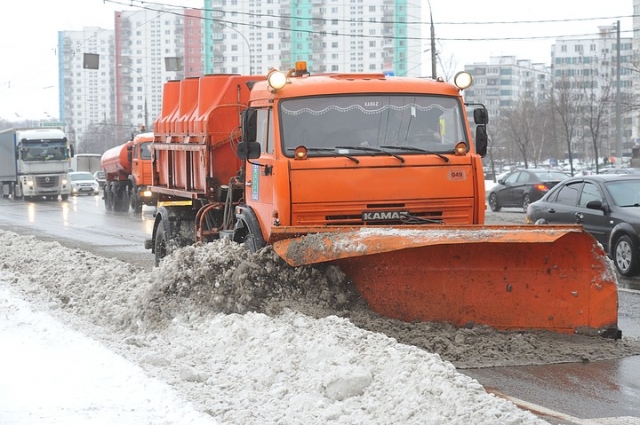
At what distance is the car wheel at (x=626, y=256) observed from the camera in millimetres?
13961

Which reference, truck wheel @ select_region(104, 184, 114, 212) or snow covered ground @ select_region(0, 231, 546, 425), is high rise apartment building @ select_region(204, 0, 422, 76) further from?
snow covered ground @ select_region(0, 231, 546, 425)

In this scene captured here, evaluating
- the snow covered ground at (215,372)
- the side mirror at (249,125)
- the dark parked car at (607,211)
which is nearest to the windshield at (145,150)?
the dark parked car at (607,211)

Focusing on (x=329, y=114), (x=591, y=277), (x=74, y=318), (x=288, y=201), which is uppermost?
(x=329, y=114)

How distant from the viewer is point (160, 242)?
46.1 ft

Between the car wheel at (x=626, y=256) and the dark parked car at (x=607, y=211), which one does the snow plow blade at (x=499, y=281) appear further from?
the dark parked car at (x=607, y=211)

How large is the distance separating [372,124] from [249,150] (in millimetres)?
1272

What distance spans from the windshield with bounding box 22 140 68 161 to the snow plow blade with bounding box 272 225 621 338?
140ft

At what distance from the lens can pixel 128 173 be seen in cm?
3716

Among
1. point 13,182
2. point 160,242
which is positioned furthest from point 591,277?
point 13,182

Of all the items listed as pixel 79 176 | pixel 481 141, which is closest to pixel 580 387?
pixel 481 141

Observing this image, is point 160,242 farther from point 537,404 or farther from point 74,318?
point 537,404

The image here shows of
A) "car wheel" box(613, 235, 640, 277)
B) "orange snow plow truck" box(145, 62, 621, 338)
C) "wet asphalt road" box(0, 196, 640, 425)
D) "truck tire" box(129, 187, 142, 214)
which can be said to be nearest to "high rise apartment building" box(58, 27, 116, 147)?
"truck tire" box(129, 187, 142, 214)

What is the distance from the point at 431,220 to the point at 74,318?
3.82 m

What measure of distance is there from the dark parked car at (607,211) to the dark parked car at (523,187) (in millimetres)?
14308
